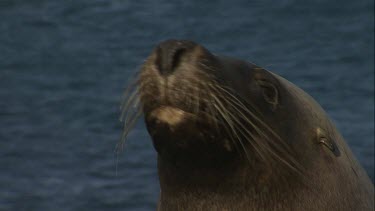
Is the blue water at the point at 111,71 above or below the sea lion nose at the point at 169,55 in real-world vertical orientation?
below

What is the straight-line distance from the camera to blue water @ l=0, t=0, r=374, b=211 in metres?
12.4

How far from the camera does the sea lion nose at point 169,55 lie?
5547 millimetres

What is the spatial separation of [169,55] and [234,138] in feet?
2.15

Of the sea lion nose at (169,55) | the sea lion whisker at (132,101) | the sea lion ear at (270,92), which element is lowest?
the sea lion ear at (270,92)

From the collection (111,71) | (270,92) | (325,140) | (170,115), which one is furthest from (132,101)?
(111,71)

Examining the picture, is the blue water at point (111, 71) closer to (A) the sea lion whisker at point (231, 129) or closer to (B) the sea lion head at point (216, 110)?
(B) the sea lion head at point (216, 110)

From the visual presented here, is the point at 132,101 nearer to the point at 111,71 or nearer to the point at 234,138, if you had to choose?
the point at 234,138

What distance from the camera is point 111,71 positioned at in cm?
1608

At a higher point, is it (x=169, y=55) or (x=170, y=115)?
(x=169, y=55)

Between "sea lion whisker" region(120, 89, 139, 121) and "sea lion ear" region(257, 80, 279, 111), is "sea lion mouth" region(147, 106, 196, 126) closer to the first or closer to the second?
"sea lion whisker" region(120, 89, 139, 121)

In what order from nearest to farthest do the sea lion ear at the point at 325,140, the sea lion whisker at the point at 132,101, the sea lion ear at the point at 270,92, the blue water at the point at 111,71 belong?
the sea lion whisker at the point at 132,101 < the sea lion ear at the point at 270,92 < the sea lion ear at the point at 325,140 < the blue water at the point at 111,71

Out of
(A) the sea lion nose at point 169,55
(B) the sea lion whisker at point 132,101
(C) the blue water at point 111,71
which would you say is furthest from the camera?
(C) the blue water at point 111,71

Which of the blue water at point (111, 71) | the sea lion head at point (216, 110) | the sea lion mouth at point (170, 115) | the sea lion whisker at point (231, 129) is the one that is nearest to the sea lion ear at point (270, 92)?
the sea lion head at point (216, 110)

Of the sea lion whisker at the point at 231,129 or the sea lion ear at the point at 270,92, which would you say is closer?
the sea lion whisker at the point at 231,129
